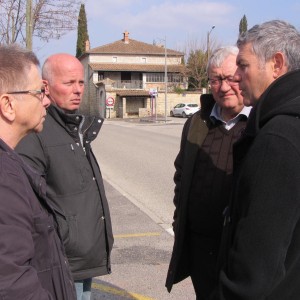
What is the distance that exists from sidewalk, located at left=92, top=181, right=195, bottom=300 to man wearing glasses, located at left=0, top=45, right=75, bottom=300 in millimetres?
2497

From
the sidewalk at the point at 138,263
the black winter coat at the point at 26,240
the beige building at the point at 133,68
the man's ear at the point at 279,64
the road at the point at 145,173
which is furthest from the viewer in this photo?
the beige building at the point at 133,68

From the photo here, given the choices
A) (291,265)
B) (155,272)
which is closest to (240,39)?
(291,265)

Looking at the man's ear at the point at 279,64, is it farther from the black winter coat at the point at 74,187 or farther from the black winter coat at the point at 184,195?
the black winter coat at the point at 74,187

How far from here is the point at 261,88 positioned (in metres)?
1.92

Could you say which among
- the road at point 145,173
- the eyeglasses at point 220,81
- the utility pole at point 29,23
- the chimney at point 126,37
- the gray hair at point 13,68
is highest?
the chimney at point 126,37

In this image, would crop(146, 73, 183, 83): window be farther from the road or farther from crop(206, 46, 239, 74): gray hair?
crop(206, 46, 239, 74): gray hair

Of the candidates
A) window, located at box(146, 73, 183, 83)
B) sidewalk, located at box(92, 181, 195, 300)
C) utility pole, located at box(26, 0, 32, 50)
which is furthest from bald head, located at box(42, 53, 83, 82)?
window, located at box(146, 73, 183, 83)

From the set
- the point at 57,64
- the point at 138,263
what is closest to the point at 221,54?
the point at 57,64

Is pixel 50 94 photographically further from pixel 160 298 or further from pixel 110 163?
pixel 110 163

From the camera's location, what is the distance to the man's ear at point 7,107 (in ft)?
5.68

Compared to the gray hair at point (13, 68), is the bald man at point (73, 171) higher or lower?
lower

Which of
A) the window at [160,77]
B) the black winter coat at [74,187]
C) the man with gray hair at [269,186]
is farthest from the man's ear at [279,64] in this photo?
the window at [160,77]

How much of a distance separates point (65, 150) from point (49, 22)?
35.3 ft

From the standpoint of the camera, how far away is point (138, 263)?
503 cm
